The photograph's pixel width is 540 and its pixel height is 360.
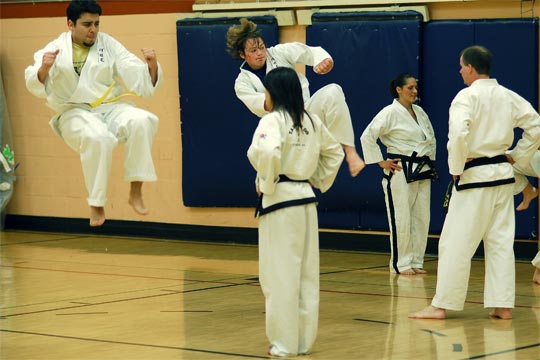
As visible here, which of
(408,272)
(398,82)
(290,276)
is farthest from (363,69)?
(290,276)

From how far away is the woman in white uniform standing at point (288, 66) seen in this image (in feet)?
25.3

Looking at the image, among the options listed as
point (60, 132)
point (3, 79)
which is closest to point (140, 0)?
point (3, 79)

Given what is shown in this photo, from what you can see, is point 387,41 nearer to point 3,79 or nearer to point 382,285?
point 382,285

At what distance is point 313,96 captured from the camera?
25.9 ft

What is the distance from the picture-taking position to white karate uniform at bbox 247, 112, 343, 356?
6.25 m

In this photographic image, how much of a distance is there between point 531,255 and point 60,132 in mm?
5273

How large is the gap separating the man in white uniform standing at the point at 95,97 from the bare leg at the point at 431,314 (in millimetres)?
2112

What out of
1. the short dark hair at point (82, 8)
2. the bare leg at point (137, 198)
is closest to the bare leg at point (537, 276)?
the bare leg at point (137, 198)

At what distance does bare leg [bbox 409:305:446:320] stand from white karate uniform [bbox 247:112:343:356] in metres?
1.48

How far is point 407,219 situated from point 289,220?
3.99 metres

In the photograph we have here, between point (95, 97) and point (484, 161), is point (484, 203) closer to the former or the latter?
point (484, 161)

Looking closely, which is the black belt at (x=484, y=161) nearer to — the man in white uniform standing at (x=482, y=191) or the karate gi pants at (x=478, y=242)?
the man in white uniform standing at (x=482, y=191)

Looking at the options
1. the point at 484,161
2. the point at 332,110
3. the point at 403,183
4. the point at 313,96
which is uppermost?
the point at 313,96

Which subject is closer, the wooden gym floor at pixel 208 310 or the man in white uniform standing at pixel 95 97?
the wooden gym floor at pixel 208 310
